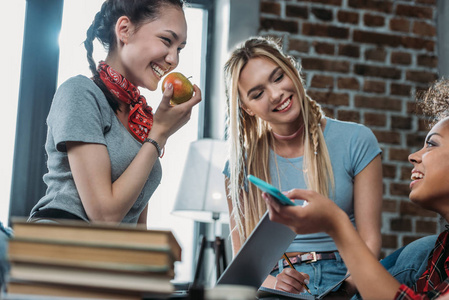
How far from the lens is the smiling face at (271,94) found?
1810mm

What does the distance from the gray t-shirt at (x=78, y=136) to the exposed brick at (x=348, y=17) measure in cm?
180

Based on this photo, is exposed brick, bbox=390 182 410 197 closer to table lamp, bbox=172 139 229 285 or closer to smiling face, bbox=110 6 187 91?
table lamp, bbox=172 139 229 285

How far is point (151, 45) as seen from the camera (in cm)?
142

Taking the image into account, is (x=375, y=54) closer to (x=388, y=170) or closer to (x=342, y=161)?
(x=388, y=170)

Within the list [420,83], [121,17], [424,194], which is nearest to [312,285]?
[424,194]

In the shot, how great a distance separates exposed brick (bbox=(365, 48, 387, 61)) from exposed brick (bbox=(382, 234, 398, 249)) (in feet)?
3.03

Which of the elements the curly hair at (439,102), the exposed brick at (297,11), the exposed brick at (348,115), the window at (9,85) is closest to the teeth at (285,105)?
the curly hair at (439,102)

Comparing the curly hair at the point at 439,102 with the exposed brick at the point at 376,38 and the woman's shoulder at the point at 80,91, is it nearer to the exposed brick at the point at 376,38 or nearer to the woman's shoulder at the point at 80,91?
the woman's shoulder at the point at 80,91

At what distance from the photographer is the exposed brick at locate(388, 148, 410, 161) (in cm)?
272

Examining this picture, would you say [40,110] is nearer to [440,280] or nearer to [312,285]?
[312,285]

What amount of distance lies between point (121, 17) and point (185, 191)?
1.08 metres

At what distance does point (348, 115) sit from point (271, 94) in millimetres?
1009

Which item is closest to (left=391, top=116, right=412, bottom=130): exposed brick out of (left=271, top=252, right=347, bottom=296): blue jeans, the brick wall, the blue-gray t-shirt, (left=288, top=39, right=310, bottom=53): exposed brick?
the brick wall

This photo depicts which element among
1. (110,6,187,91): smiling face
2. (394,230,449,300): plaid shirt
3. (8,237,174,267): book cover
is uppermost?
(110,6,187,91): smiling face
